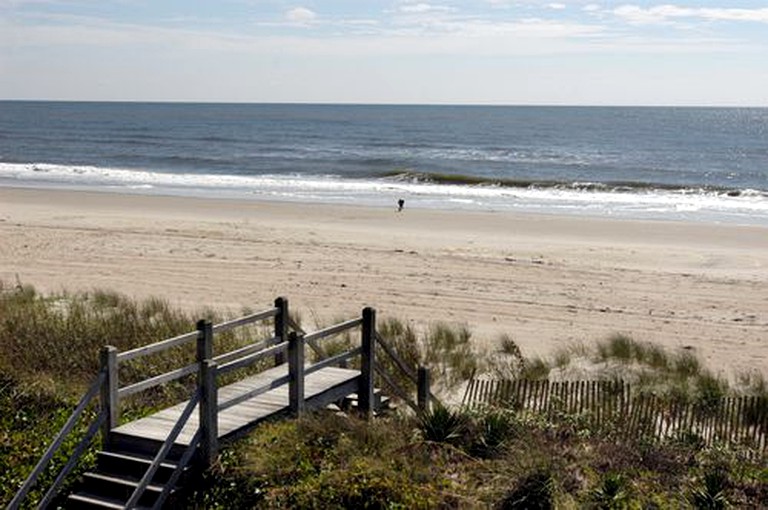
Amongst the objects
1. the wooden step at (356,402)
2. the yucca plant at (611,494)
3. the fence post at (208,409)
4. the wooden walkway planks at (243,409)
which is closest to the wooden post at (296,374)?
the wooden walkway planks at (243,409)

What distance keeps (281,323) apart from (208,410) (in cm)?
286

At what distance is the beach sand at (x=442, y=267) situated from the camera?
57.0 ft

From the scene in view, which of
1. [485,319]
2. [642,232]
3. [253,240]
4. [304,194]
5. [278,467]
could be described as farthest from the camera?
[304,194]

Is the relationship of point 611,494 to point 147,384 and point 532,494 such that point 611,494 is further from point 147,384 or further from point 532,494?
point 147,384

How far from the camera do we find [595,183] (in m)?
48.4

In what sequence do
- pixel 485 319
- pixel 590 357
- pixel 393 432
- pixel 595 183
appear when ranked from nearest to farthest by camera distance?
pixel 393 432, pixel 590 357, pixel 485 319, pixel 595 183

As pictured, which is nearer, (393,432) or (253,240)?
(393,432)

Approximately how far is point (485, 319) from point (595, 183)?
32464 mm

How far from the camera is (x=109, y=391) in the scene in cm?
880

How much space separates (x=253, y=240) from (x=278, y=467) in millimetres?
18032

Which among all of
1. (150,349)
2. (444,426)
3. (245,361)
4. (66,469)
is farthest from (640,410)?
(66,469)

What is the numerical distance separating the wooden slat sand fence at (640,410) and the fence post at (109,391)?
3821mm

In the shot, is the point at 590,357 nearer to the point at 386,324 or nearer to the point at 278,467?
the point at 386,324

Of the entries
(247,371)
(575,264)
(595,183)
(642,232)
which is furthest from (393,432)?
(595,183)
